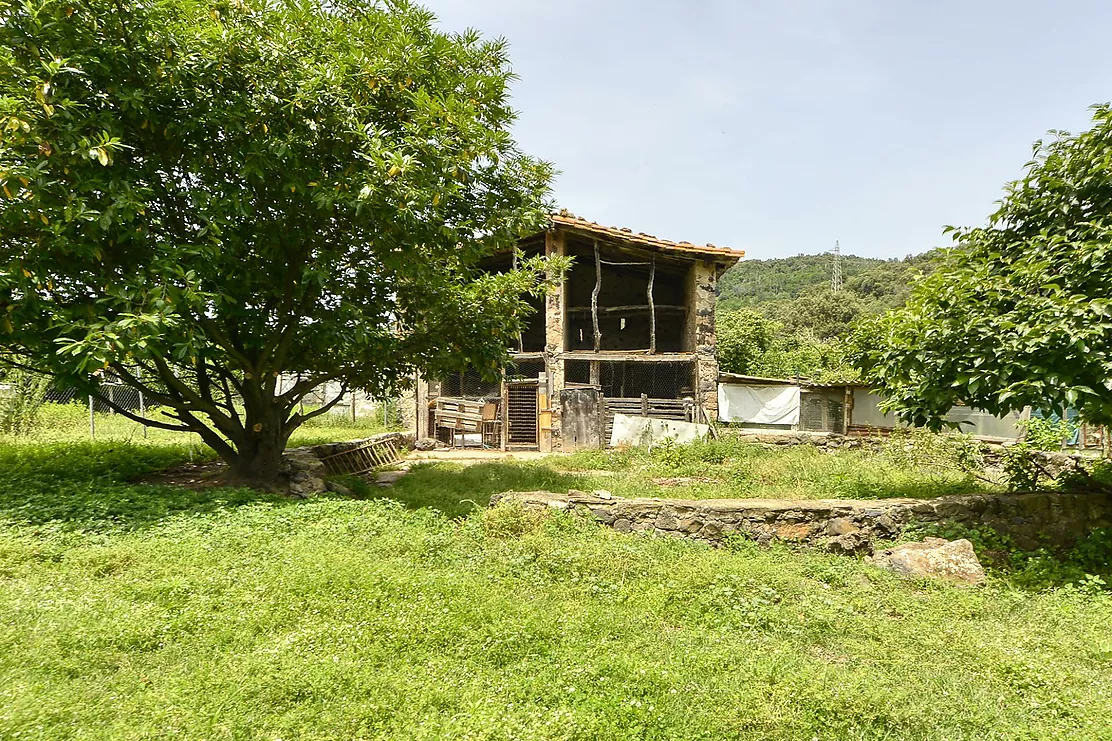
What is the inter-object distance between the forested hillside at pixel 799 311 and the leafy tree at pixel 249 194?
596 centimetres

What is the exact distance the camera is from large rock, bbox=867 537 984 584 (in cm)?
536

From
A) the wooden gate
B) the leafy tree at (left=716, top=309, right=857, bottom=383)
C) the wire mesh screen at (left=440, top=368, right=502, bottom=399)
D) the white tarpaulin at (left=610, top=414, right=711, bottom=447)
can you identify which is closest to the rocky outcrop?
the wooden gate

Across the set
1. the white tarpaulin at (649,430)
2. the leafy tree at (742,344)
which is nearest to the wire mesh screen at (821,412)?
the leafy tree at (742,344)

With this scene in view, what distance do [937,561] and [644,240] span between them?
11900 millimetres

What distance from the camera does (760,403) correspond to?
57.4 ft

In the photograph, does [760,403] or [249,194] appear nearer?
[249,194]

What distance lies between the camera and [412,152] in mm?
6492

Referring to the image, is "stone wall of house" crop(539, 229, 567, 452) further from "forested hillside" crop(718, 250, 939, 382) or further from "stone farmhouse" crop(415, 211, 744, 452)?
"forested hillside" crop(718, 250, 939, 382)

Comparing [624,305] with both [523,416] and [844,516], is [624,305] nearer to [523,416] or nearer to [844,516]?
[523,416]

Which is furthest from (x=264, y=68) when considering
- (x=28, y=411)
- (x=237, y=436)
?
(x=28, y=411)

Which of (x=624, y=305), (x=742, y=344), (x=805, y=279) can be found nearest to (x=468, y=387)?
(x=624, y=305)

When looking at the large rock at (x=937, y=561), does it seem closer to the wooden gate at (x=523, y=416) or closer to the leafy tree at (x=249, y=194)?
the leafy tree at (x=249, y=194)

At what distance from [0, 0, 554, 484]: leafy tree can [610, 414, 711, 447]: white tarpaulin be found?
6.98 metres

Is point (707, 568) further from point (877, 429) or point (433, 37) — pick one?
point (877, 429)
